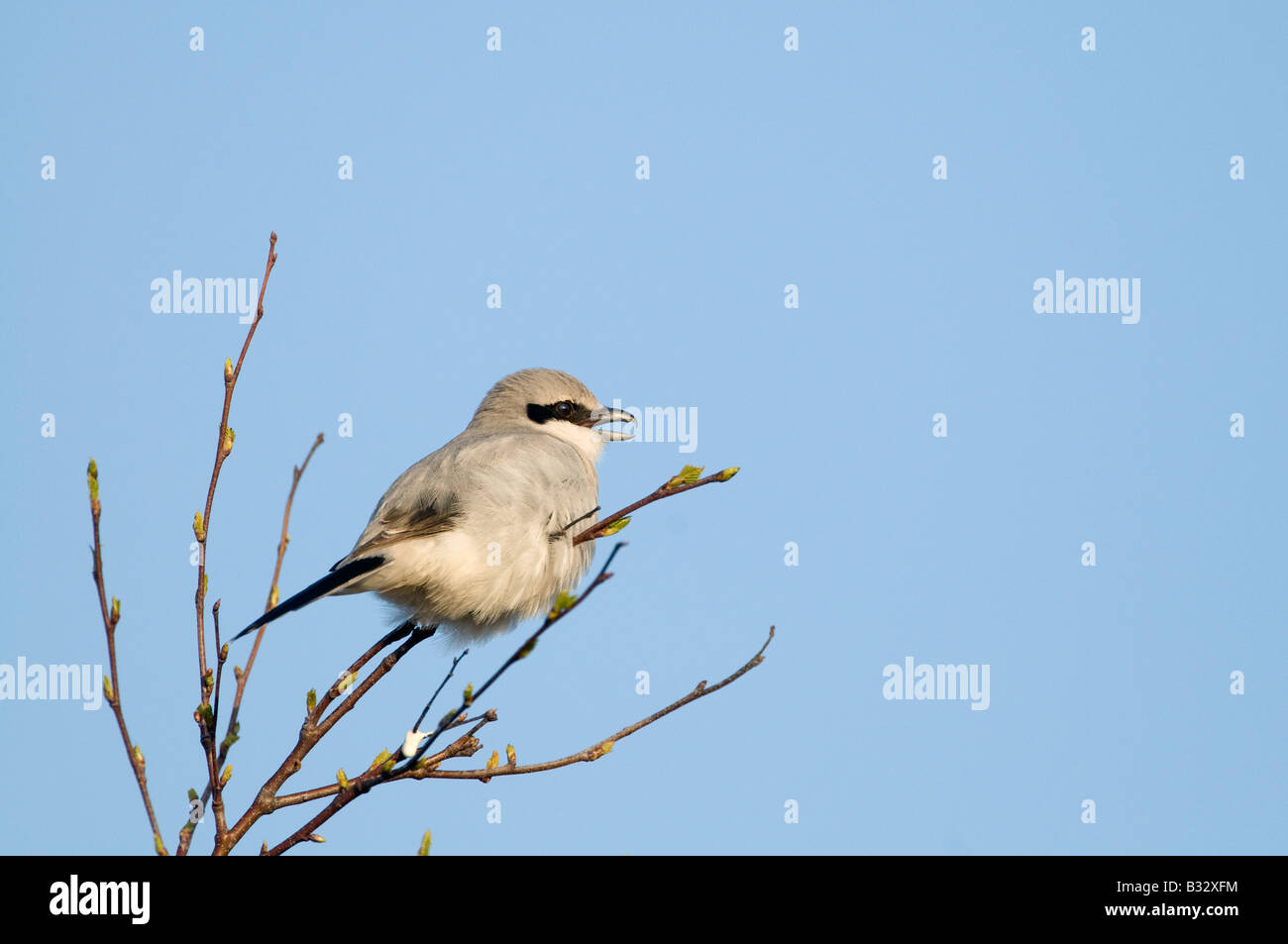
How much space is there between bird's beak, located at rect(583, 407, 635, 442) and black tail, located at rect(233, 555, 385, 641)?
1.91 meters

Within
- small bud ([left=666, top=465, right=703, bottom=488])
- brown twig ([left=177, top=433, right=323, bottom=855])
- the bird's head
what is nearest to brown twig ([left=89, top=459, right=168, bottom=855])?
brown twig ([left=177, top=433, right=323, bottom=855])

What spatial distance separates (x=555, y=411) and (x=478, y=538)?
5.13ft

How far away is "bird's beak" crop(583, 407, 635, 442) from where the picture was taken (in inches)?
229

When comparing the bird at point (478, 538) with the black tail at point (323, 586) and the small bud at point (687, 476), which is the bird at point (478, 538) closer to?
the black tail at point (323, 586)

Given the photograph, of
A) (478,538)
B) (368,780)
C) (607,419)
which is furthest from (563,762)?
(607,419)

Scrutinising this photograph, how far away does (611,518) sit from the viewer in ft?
11.1

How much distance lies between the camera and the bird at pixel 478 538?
4289 mm

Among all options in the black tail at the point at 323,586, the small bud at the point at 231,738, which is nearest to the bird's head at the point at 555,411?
the black tail at the point at 323,586

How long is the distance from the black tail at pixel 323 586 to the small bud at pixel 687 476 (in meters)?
1.21

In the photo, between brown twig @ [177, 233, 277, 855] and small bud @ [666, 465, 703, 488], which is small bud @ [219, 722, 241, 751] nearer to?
brown twig @ [177, 233, 277, 855]

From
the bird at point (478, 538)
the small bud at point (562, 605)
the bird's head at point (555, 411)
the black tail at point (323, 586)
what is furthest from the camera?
the bird's head at point (555, 411)

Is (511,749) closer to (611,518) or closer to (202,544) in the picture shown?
(611,518)
